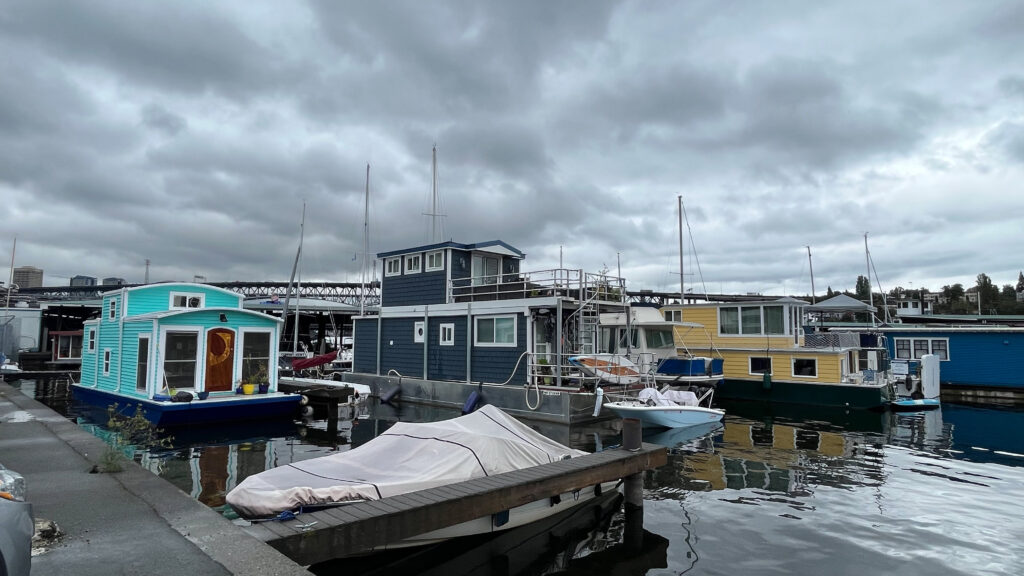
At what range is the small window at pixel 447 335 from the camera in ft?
79.3

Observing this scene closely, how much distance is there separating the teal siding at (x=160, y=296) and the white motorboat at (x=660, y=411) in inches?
610

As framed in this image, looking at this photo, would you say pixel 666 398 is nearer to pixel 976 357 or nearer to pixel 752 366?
pixel 752 366

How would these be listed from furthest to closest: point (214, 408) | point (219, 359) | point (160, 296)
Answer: point (160, 296), point (219, 359), point (214, 408)

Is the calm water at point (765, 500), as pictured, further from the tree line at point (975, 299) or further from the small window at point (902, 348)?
the tree line at point (975, 299)

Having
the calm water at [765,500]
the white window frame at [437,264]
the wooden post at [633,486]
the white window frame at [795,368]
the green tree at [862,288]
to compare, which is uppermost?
the green tree at [862,288]

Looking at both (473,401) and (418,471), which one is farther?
(473,401)

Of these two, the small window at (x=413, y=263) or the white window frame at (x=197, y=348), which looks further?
the small window at (x=413, y=263)

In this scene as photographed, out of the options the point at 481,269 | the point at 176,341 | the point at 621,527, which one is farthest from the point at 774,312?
the point at 176,341

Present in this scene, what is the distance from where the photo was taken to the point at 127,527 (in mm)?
6238

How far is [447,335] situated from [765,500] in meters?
15.3

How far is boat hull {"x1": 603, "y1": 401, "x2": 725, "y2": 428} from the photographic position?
18.2 m

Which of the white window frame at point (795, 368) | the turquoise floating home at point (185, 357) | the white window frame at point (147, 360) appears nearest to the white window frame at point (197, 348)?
the turquoise floating home at point (185, 357)

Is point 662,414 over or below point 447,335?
below

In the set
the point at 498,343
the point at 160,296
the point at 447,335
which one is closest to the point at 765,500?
the point at 498,343
